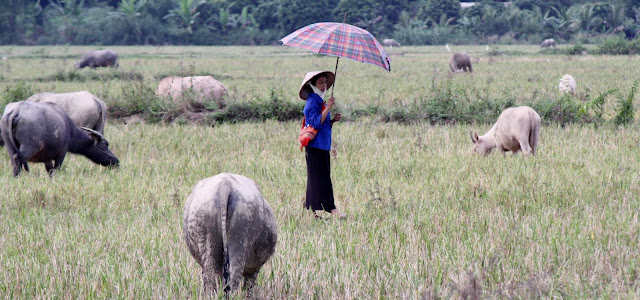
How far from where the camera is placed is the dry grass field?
12.2 feet

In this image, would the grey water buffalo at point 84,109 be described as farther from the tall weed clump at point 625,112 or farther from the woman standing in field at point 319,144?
the tall weed clump at point 625,112

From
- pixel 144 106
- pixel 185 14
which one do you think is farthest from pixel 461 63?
pixel 185 14

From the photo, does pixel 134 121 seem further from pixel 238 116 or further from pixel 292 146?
pixel 292 146

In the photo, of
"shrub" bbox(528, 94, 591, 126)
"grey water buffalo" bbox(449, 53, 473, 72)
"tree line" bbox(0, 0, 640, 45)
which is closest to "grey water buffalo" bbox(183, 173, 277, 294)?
"shrub" bbox(528, 94, 591, 126)

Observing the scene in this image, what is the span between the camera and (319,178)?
17.5 ft

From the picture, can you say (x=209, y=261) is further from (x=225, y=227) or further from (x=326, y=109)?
(x=326, y=109)

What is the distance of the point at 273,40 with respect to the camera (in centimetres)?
5259

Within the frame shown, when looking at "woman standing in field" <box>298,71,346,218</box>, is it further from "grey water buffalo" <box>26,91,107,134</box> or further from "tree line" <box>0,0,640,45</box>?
"tree line" <box>0,0,640,45</box>

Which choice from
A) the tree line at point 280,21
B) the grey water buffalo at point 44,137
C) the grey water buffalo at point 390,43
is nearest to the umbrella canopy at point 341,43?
the grey water buffalo at point 44,137

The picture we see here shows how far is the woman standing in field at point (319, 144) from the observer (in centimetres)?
512

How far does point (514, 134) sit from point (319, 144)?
3.51m

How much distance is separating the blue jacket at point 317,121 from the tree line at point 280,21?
44.6 m

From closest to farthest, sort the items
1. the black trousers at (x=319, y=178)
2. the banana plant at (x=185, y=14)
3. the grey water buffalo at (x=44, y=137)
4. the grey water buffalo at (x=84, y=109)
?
the black trousers at (x=319, y=178)
the grey water buffalo at (x=44, y=137)
the grey water buffalo at (x=84, y=109)
the banana plant at (x=185, y=14)

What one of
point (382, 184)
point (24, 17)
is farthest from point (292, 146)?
point (24, 17)
